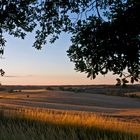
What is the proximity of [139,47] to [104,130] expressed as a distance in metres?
5.51

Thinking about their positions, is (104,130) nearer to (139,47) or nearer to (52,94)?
(139,47)

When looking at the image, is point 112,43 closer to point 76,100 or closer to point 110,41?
point 110,41

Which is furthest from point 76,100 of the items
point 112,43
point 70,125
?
point 112,43

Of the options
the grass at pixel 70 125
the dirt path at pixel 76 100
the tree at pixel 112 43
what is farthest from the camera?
the dirt path at pixel 76 100

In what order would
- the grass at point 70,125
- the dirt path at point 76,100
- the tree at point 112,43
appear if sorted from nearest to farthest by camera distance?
the tree at point 112,43 → the grass at point 70,125 → the dirt path at point 76,100

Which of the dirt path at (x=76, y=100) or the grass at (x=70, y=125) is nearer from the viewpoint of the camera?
the grass at (x=70, y=125)

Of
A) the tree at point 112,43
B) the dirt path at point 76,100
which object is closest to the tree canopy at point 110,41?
the tree at point 112,43

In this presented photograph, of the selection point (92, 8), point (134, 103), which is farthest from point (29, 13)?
point (134, 103)

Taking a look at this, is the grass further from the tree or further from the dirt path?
the dirt path

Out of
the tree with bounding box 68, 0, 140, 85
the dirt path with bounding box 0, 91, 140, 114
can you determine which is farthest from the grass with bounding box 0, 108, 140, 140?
the dirt path with bounding box 0, 91, 140, 114

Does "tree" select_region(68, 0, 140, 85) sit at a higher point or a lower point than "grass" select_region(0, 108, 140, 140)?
higher

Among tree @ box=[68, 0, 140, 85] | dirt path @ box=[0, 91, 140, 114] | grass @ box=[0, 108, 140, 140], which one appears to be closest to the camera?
tree @ box=[68, 0, 140, 85]

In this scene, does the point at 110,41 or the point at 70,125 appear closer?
the point at 110,41

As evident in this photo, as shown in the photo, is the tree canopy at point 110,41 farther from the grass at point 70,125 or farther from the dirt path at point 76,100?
the dirt path at point 76,100
